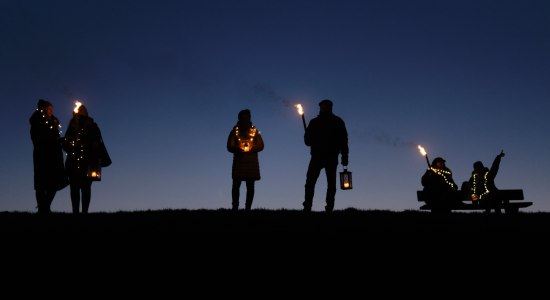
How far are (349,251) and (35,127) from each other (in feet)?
23.0

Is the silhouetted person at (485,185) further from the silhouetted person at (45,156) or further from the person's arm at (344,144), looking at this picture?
the silhouetted person at (45,156)

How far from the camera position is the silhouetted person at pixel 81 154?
10.8m

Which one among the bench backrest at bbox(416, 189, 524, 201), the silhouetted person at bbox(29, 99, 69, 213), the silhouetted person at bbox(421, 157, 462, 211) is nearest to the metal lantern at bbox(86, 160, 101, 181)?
the silhouetted person at bbox(29, 99, 69, 213)

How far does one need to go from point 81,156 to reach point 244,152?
122 inches

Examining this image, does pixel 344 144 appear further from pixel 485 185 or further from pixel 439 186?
pixel 485 185

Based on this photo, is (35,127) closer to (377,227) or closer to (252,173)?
(252,173)

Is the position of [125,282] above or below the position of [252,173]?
below

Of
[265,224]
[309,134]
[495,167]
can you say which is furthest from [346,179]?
[495,167]

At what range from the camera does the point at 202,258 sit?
6.54 m

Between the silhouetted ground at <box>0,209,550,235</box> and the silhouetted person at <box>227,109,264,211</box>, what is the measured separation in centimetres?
155

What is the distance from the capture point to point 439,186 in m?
15.9

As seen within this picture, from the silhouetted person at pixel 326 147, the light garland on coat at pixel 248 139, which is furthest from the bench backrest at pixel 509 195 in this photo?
the light garland on coat at pixel 248 139

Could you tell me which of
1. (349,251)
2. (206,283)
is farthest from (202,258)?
(349,251)

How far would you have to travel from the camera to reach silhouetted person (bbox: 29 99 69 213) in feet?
36.6
